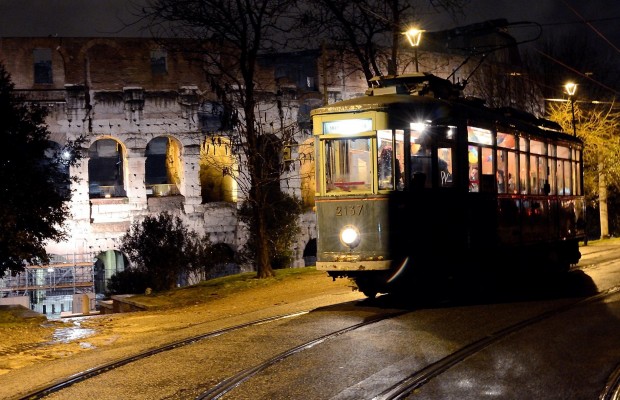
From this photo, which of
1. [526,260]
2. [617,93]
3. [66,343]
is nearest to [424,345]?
[66,343]

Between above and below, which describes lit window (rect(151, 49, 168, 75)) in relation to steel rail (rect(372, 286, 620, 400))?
above

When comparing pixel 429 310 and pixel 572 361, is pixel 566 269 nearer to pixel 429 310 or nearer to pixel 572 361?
pixel 429 310

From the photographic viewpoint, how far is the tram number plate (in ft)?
45.2

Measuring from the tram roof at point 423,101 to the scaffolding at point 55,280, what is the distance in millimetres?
21875

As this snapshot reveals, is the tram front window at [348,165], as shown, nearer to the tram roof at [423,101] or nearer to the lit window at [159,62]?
the tram roof at [423,101]

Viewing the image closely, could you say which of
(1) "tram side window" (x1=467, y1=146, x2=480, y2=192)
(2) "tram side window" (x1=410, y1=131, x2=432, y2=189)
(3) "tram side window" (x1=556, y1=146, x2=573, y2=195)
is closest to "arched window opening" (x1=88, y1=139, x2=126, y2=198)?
(3) "tram side window" (x1=556, y1=146, x2=573, y2=195)

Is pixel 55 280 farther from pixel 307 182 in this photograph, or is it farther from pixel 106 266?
pixel 307 182

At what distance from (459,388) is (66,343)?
6.82 metres

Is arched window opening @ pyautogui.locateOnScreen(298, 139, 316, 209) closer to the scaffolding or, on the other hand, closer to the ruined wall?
the ruined wall

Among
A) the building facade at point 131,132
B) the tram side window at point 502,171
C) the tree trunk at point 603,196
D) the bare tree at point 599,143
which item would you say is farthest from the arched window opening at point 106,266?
the tram side window at point 502,171

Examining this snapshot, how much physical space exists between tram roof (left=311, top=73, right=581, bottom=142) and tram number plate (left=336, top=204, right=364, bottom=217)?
5.11 feet

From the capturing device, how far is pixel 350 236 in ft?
45.4

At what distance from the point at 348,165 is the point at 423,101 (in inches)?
64.8

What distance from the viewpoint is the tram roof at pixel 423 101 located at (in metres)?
13.8
